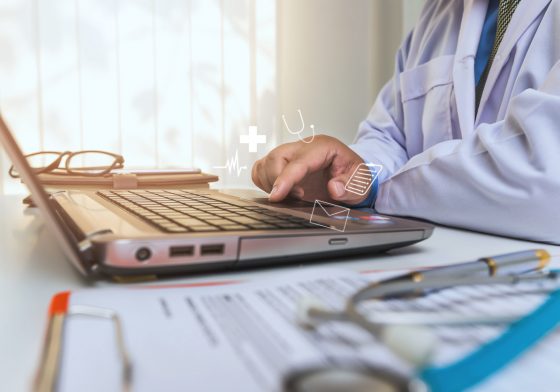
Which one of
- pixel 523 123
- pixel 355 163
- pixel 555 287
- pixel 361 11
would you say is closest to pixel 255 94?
pixel 361 11

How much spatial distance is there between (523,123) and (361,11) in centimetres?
154

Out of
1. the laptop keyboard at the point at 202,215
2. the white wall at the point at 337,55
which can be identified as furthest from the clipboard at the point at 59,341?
the white wall at the point at 337,55

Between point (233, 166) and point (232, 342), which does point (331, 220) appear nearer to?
point (232, 342)

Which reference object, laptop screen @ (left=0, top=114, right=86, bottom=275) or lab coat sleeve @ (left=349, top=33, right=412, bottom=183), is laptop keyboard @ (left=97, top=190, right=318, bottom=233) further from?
lab coat sleeve @ (left=349, top=33, right=412, bottom=183)

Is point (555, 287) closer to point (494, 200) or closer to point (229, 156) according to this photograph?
point (494, 200)

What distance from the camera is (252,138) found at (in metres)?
1.92

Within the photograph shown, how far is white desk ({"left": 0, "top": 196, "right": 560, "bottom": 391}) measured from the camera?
238mm

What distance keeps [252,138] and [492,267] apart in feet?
5.36

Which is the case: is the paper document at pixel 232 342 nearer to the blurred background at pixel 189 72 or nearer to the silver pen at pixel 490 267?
the silver pen at pixel 490 267

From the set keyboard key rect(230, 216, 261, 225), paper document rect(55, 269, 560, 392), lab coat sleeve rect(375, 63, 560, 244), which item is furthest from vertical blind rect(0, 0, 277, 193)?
paper document rect(55, 269, 560, 392)

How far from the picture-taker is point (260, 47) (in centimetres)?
190

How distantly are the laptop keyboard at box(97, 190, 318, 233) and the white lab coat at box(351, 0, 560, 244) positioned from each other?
24cm

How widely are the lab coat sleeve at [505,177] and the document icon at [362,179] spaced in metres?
0.12

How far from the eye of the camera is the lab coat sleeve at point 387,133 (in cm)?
102
